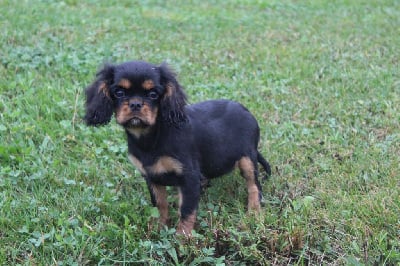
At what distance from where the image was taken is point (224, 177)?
4.54 metres

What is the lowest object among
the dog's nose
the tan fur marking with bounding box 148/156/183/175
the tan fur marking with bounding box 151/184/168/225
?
the tan fur marking with bounding box 151/184/168/225

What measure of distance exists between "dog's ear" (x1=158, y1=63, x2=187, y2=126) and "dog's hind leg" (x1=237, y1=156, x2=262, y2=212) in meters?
0.77

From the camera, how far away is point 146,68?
3.50m

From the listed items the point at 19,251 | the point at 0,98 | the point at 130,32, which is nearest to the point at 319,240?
the point at 19,251

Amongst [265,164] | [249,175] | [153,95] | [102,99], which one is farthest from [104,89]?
[265,164]

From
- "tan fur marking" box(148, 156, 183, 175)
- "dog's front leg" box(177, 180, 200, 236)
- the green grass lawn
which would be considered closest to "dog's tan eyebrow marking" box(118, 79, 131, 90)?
"tan fur marking" box(148, 156, 183, 175)

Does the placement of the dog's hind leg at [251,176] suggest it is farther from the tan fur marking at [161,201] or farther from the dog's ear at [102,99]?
the dog's ear at [102,99]

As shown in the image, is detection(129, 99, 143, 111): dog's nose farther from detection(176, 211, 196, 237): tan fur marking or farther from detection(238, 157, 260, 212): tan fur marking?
detection(238, 157, 260, 212): tan fur marking

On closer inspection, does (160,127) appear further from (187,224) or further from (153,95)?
(187,224)

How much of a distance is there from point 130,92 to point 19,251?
121cm

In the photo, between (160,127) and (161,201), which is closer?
(160,127)

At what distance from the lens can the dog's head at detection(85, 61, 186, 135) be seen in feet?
11.2

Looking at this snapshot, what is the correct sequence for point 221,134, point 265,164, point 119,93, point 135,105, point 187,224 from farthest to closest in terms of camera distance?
1. point 265,164
2. point 221,134
3. point 187,224
4. point 119,93
5. point 135,105

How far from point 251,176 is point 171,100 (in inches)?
39.5
